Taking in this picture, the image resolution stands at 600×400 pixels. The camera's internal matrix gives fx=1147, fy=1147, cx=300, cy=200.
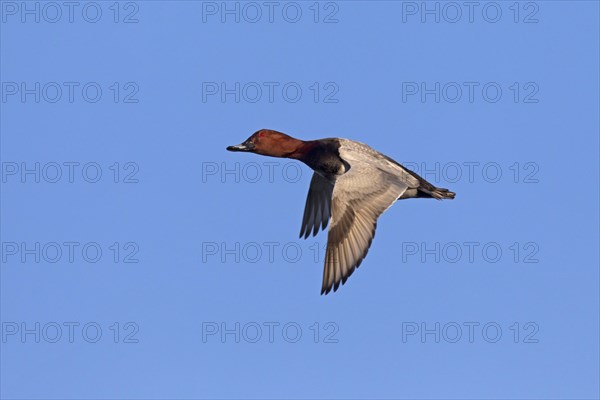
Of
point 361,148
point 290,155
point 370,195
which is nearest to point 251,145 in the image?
point 290,155

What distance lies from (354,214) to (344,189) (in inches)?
20.9

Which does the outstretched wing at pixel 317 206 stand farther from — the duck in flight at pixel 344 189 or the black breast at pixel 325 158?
the black breast at pixel 325 158

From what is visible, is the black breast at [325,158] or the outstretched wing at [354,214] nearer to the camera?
the outstretched wing at [354,214]

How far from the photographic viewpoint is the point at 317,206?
21344mm

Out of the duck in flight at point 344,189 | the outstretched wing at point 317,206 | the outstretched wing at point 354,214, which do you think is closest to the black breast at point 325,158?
the duck in flight at point 344,189

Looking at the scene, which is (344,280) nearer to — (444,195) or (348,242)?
(348,242)

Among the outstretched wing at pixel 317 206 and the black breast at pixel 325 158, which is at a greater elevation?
the black breast at pixel 325 158

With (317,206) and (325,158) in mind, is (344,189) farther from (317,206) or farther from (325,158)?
(317,206)

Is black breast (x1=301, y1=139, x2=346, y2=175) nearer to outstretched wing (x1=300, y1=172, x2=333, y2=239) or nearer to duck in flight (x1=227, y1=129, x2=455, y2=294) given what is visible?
duck in flight (x1=227, y1=129, x2=455, y2=294)

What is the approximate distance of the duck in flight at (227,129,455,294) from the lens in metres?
16.3

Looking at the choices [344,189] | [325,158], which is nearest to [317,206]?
[325,158]

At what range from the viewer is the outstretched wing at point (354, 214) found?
16.1m

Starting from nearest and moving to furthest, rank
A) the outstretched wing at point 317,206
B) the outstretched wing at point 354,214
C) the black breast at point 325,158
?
the outstretched wing at point 354,214 → the black breast at point 325,158 → the outstretched wing at point 317,206

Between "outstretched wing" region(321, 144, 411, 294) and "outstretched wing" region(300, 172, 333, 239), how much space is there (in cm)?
323
